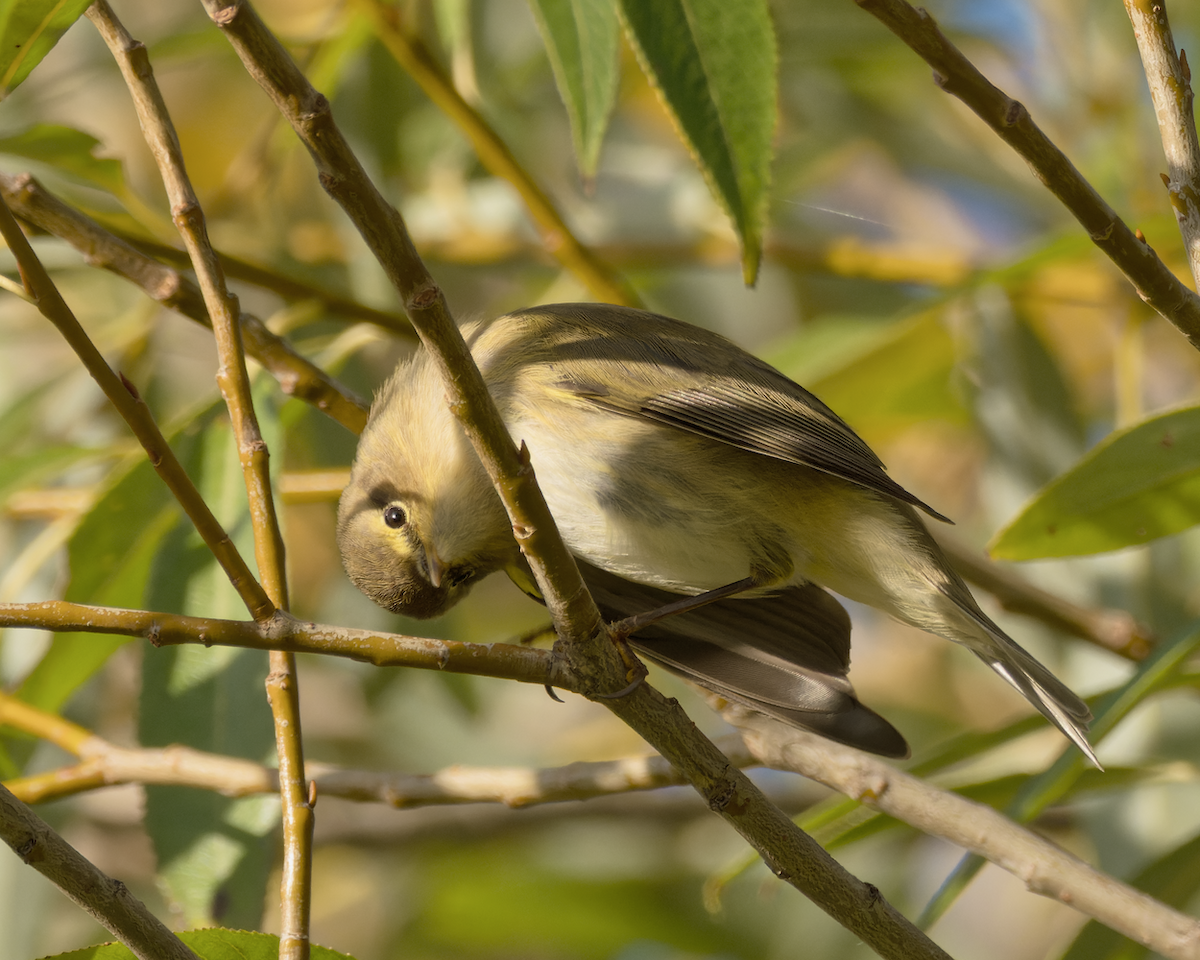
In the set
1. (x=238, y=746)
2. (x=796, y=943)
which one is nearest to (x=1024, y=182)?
(x=796, y=943)

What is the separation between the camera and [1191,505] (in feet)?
6.64

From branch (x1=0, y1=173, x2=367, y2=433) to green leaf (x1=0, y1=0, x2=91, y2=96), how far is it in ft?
0.89

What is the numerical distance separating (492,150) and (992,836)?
1.64 metres

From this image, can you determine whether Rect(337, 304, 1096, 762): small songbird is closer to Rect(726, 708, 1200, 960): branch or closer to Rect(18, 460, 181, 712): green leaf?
Rect(726, 708, 1200, 960): branch

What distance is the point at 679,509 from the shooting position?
2104 mm

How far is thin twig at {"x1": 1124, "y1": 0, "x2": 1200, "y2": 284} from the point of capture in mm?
1250

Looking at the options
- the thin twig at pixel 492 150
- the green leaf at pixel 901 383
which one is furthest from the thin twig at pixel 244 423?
the green leaf at pixel 901 383

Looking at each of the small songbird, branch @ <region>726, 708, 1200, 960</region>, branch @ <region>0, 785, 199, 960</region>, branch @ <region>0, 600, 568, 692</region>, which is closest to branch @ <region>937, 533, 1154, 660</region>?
the small songbird

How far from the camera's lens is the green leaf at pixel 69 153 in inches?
85.0

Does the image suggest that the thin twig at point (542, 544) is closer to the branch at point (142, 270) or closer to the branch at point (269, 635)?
the branch at point (269, 635)

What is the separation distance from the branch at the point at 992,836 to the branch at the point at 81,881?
92 cm

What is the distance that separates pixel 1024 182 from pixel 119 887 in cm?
372

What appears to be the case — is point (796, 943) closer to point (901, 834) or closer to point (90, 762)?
point (901, 834)

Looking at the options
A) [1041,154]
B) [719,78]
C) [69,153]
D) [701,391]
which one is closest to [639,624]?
[701,391]
